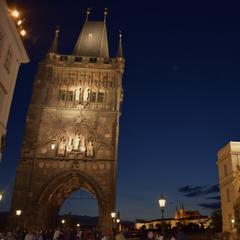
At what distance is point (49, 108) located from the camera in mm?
42031

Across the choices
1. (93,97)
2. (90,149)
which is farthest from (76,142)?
(93,97)

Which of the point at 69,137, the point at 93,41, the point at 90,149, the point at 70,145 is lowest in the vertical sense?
the point at 90,149

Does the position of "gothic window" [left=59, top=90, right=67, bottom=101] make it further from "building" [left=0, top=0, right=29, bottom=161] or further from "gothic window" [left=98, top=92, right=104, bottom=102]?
"building" [left=0, top=0, right=29, bottom=161]

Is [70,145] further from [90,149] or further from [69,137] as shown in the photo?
[90,149]

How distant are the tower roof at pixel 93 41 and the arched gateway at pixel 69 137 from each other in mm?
4326

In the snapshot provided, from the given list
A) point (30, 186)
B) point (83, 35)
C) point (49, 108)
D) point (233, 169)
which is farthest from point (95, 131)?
point (83, 35)

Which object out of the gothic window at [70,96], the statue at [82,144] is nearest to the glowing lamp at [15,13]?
the statue at [82,144]

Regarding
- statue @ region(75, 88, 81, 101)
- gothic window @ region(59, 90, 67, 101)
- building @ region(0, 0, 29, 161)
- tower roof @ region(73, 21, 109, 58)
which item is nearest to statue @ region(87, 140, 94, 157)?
statue @ region(75, 88, 81, 101)

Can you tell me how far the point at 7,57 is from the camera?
1912 cm

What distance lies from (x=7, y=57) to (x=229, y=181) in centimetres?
2964

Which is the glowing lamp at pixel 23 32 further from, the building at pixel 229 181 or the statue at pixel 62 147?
the building at pixel 229 181

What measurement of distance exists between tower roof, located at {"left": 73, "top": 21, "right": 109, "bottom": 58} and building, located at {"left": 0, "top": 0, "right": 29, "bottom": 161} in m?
30.9

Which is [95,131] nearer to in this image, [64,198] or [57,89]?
[57,89]

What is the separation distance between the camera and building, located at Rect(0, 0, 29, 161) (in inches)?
693
